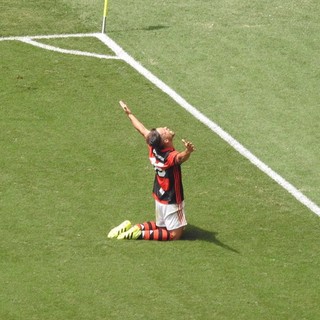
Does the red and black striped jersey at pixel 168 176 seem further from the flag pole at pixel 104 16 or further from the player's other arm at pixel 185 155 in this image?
the flag pole at pixel 104 16

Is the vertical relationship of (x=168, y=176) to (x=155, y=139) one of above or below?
below

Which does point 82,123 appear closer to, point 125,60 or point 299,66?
point 125,60

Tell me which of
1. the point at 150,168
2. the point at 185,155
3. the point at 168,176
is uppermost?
the point at 185,155

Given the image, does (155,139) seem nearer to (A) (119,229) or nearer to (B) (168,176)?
(B) (168,176)

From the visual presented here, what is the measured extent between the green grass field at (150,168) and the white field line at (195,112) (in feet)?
0.46

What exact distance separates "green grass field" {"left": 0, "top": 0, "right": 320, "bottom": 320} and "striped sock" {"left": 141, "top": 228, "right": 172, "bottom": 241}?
13cm

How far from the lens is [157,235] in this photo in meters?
19.6

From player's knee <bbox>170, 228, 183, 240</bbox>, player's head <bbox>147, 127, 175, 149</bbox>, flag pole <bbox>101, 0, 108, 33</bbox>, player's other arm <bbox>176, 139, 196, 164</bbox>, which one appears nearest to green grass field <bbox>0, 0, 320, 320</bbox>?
player's knee <bbox>170, 228, 183, 240</bbox>

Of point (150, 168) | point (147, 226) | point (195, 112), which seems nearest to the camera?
point (147, 226)

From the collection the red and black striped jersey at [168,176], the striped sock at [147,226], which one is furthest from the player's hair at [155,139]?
the striped sock at [147,226]

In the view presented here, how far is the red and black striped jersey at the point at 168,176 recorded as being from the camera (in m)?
19.4

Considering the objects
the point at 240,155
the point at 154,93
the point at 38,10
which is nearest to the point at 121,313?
the point at 240,155

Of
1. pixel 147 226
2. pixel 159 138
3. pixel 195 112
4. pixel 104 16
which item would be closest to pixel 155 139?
pixel 159 138

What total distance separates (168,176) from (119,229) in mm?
1097
